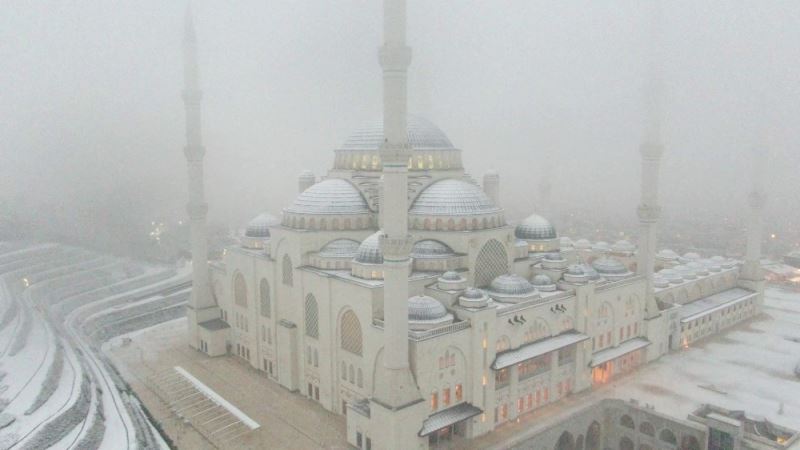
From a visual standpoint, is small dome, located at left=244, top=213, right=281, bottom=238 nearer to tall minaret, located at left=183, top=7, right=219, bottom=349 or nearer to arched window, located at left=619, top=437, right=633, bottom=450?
tall minaret, located at left=183, top=7, right=219, bottom=349

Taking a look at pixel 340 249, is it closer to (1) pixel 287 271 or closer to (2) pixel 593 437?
(1) pixel 287 271

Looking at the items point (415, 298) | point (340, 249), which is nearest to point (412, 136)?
point (340, 249)

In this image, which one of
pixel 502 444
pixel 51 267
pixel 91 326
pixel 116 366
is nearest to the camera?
pixel 502 444

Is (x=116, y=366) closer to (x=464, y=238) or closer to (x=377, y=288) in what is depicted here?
(x=377, y=288)

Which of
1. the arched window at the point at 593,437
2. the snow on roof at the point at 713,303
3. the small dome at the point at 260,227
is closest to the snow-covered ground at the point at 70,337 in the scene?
the small dome at the point at 260,227

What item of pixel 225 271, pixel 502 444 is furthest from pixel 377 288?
pixel 225 271

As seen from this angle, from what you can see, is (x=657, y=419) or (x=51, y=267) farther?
(x=51, y=267)

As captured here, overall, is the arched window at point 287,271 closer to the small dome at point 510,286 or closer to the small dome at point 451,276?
the small dome at point 451,276
